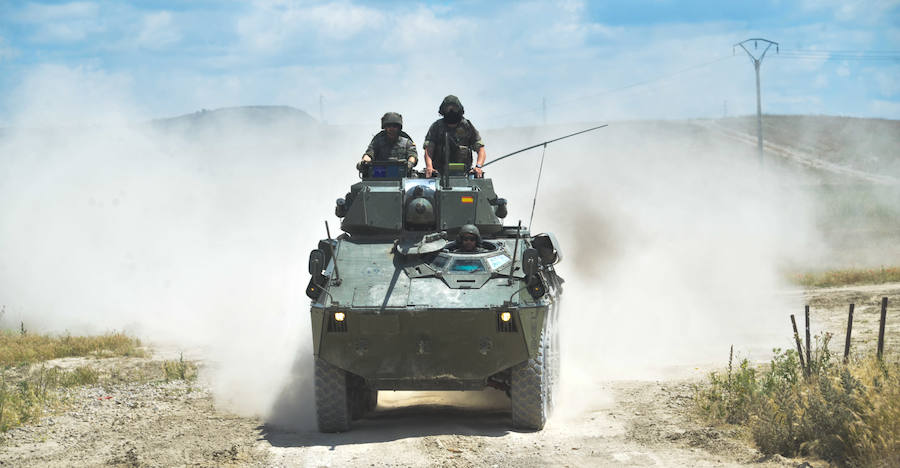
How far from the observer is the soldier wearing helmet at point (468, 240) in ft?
36.8

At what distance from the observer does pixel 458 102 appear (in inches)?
573

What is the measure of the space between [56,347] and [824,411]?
40.2 feet

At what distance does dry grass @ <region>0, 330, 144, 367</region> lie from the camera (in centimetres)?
1625

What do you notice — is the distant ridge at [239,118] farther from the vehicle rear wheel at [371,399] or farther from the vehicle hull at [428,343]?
the vehicle hull at [428,343]

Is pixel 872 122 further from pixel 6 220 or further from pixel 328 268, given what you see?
pixel 328 268

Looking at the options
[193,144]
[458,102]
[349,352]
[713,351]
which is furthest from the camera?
[193,144]

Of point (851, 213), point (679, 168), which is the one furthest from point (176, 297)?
point (851, 213)

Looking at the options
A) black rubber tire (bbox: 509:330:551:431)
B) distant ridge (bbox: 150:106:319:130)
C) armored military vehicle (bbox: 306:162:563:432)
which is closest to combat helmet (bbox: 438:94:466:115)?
armored military vehicle (bbox: 306:162:563:432)

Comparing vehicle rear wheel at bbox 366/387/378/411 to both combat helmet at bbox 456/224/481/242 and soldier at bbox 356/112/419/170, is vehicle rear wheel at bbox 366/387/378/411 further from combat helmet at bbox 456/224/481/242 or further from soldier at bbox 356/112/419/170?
soldier at bbox 356/112/419/170

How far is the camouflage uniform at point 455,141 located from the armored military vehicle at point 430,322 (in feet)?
10.3

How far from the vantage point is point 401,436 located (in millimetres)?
10359

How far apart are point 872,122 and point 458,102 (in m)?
87.3

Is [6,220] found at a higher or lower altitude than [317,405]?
higher

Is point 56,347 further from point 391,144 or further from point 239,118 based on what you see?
point 239,118
